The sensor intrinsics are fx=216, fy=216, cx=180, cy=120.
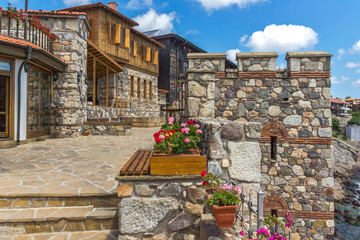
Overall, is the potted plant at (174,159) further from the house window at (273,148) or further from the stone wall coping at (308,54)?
the stone wall coping at (308,54)

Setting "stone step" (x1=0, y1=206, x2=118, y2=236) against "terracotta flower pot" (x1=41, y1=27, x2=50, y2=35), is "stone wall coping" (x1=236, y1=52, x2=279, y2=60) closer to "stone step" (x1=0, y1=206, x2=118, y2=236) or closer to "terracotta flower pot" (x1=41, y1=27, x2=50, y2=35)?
"stone step" (x1=0, y1=206, x2=118, y2=236)

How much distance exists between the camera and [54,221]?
8.85 ft

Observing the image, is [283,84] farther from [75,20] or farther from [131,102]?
[131,102]

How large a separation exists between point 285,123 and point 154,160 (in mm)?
5347

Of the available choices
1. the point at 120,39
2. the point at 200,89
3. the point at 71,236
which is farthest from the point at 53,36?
the point at 120,39

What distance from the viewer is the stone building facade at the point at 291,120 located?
20.8 feet

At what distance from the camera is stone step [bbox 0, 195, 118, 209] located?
296 centimetres

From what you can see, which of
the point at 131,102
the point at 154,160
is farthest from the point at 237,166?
the point at 131,102

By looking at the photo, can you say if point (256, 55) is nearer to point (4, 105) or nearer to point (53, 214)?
point (53, 214)

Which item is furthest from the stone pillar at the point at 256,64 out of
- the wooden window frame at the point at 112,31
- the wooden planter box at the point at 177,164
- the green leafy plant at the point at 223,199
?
the wooden window frame at the point at 112,31

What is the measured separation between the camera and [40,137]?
27.1 feet

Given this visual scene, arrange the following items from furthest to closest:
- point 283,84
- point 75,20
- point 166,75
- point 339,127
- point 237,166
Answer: point 339,127 < point 166,75 < point 75,20 < point 283,84 < point 237,166

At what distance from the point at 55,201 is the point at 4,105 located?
584 centimetres

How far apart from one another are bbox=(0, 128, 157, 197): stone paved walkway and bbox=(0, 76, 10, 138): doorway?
1061 millimetres
